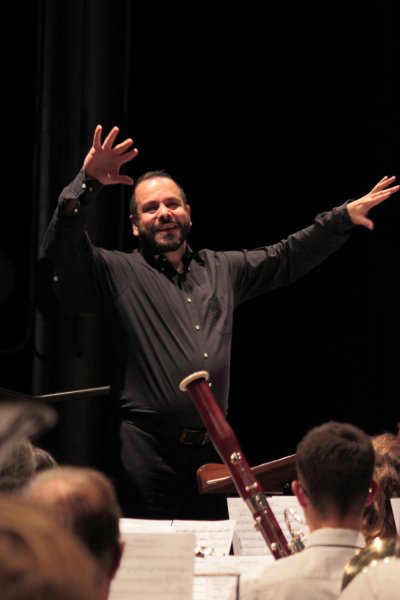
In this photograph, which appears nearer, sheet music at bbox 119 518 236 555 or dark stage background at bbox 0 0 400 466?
sheet music at bbox 119 518 236 555

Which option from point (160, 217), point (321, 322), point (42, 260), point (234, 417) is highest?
point (160, 217)

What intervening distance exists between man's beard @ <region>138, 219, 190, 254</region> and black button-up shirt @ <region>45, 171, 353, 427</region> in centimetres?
4

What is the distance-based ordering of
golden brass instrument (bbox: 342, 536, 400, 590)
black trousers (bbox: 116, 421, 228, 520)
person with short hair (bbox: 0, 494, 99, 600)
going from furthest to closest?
black trousers (bbox: 116, 421, 228, 520) < golden brass instrument (bbox: 342, 536, 400, 590) < person with short hair (bbox: 0, 494, 99, 600)

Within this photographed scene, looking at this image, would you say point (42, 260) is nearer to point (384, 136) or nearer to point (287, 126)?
point (287, 126)

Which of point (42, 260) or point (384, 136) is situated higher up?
point (384, 136)

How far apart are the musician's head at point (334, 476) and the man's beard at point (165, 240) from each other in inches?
69.4

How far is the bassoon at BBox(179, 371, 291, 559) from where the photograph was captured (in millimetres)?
2508

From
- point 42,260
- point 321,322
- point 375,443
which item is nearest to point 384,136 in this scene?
point 321,322

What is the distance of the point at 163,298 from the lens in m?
3.86

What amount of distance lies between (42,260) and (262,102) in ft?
5.02

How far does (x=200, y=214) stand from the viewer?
224 inches

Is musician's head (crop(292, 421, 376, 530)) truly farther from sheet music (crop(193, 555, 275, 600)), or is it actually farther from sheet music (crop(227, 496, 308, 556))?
sheet music (crop(227, 496, 308, 556))

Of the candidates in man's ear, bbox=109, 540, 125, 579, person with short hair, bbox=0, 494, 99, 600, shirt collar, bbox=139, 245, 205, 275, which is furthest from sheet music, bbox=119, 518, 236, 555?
person with short hair, bbox=0, 494, 99, 600

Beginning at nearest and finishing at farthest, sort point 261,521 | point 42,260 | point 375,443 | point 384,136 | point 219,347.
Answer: point 261,521 < point 375,443 < point 219,347 < point 42,260 < point 384,136
